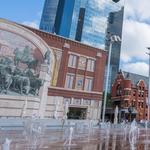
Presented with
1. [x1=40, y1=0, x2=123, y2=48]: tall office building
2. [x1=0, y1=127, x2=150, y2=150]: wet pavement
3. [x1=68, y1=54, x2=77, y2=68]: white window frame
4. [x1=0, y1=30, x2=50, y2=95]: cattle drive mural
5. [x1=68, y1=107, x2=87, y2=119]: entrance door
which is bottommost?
[x1=0, y1=127, x2=150, y2=150]: wet pavement

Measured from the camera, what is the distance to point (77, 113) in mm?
54344

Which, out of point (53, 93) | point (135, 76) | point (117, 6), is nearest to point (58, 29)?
point (117, 6)

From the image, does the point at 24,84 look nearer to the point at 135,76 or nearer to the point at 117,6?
the point at 135,76

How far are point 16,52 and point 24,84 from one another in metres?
5.19

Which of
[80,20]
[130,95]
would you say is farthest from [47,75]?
[80,20]

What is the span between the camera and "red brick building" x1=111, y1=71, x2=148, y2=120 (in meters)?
76.1

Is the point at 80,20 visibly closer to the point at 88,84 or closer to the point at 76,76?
the point at 88,84

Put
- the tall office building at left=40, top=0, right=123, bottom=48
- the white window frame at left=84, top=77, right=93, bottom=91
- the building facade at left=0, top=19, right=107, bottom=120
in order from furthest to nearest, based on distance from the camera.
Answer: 1. the tall office building at left=40, top=0, right=123, bottom=48
2. the white window frame at left=84, top=77, right=93, bottom=91
3. the building facade at left=0, top=19, right=107, bottom=120

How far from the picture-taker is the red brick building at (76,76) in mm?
46500

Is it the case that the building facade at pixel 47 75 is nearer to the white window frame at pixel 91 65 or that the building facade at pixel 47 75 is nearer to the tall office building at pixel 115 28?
the white window frame at pixel 91 65

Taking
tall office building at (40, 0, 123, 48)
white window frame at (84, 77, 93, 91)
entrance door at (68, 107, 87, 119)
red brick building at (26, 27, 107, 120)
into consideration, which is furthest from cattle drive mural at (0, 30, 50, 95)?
tall office building at (40, 0, 123, 48)

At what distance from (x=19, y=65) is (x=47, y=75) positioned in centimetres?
570

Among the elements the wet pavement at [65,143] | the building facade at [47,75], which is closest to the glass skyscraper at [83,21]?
the building facade at [47,75]

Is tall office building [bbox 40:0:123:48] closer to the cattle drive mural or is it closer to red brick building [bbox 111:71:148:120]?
red brick building [bbox 111:71:148:120]
